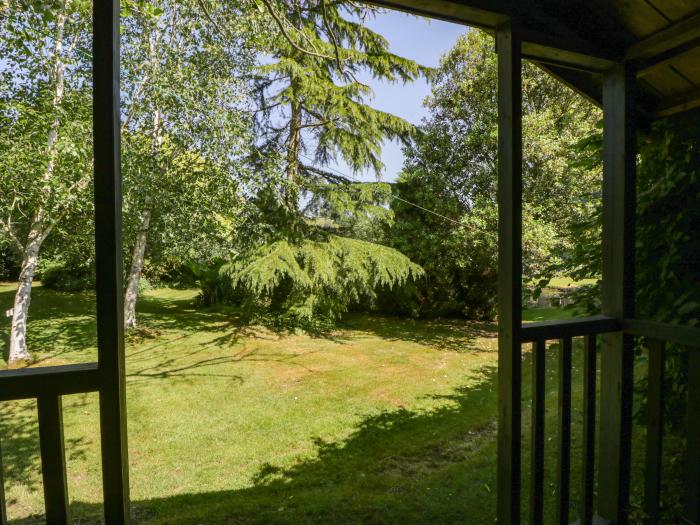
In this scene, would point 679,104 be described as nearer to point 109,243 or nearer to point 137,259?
point 109,243

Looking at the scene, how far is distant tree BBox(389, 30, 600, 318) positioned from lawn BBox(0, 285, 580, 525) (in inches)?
74.5

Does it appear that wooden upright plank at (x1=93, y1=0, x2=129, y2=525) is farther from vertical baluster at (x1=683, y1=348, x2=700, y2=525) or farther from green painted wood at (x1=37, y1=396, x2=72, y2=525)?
vertical baluster at (x1=683, y1=348, x2=700, y2=525)

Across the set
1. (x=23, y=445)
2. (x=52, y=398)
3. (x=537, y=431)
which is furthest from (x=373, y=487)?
(x=23, y=445)

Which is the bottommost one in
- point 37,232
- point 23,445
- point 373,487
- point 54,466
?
point 23,445

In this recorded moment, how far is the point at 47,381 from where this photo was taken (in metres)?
1.14

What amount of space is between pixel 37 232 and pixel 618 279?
22.6 feet

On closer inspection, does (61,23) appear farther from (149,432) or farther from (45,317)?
(45,317)

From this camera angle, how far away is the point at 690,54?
5.90ft

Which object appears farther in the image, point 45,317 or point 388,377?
point 45,317

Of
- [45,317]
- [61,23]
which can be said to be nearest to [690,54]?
[61,23]

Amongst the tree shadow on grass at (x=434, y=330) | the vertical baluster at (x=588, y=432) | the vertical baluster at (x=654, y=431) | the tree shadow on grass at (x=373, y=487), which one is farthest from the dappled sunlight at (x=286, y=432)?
the vertical baluster at (x=654, y=431)

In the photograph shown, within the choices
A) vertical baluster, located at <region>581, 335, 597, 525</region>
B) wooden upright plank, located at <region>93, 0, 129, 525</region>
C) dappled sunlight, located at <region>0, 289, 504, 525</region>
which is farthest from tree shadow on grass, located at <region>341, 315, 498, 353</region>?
wooden upright plank, located at <region>93, 0, 129, 525</region>

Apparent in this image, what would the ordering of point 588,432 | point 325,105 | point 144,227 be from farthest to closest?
1. point 325,105
2. point 144,227
3. point 588,432

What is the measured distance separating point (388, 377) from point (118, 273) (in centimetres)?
527
